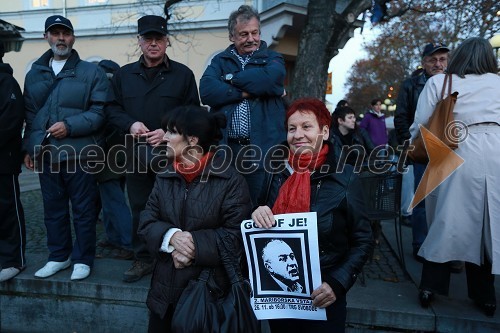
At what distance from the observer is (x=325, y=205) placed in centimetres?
220

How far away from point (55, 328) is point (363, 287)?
107 inches

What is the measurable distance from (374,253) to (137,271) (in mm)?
2690

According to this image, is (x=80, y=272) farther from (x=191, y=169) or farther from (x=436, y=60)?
(x=436, y=60)

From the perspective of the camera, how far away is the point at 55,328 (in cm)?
371

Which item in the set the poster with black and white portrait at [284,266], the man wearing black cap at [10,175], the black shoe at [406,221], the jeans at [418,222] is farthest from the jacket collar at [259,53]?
the black shoe at [406,221]

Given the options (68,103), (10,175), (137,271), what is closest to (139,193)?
(137,271)

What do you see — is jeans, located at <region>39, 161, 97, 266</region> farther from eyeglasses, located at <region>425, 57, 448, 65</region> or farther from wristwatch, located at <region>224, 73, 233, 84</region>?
eyeglasses, located at <region>425, 57, 448, 65</region>

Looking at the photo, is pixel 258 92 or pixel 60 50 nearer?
pixel 258 92

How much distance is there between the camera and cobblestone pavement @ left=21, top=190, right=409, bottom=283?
407 cm

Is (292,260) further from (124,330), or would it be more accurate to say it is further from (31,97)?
(31,97)

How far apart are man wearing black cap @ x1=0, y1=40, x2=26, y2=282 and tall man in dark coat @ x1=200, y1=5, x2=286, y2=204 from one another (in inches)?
68.0

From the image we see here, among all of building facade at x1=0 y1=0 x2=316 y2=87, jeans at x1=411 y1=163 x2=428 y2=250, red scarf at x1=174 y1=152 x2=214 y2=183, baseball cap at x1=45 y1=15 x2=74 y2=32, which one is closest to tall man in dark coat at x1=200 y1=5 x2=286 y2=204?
red scarf at x1=174 y1=152 x2=214 y2=183

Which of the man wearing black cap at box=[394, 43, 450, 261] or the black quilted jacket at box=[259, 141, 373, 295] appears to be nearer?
the black quilted jacket at box=[259, 141, 373, 295]

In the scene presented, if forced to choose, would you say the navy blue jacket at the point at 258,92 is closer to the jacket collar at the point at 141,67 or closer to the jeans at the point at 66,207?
the jacket collar at the point at 141,67
